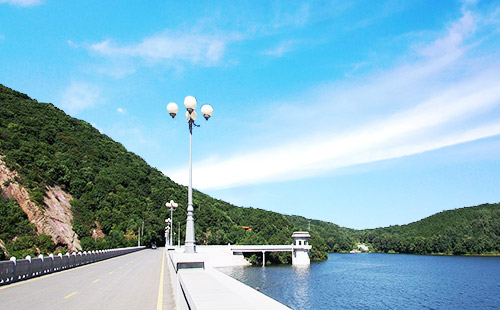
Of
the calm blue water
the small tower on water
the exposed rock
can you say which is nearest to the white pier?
the small tower on water

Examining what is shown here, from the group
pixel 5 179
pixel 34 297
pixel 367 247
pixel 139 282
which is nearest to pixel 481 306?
pixel 139 282

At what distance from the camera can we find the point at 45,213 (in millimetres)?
55094

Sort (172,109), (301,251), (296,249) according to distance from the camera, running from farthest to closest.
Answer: (296,249) < (301,251) < (172,109)

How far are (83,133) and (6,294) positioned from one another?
394ft

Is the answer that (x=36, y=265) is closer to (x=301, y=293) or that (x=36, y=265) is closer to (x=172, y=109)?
(x=172, y=109)

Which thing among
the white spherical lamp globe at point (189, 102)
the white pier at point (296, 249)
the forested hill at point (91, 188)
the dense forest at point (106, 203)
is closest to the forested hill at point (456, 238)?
the dense forest at point (106, 203)

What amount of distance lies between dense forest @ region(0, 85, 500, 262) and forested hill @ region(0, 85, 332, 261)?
139 millimetres

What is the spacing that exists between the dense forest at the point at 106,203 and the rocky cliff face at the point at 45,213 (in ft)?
4.39

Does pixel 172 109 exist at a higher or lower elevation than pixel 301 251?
higher

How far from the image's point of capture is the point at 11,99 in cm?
9850

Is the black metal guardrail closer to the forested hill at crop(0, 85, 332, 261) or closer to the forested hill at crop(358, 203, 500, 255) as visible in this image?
the forested hill at crop(0, 85, 332, 261)

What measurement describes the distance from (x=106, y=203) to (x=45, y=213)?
31.3m

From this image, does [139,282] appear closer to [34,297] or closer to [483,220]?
[34,297]

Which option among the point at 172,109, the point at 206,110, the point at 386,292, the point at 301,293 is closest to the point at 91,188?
the point at 301,293
